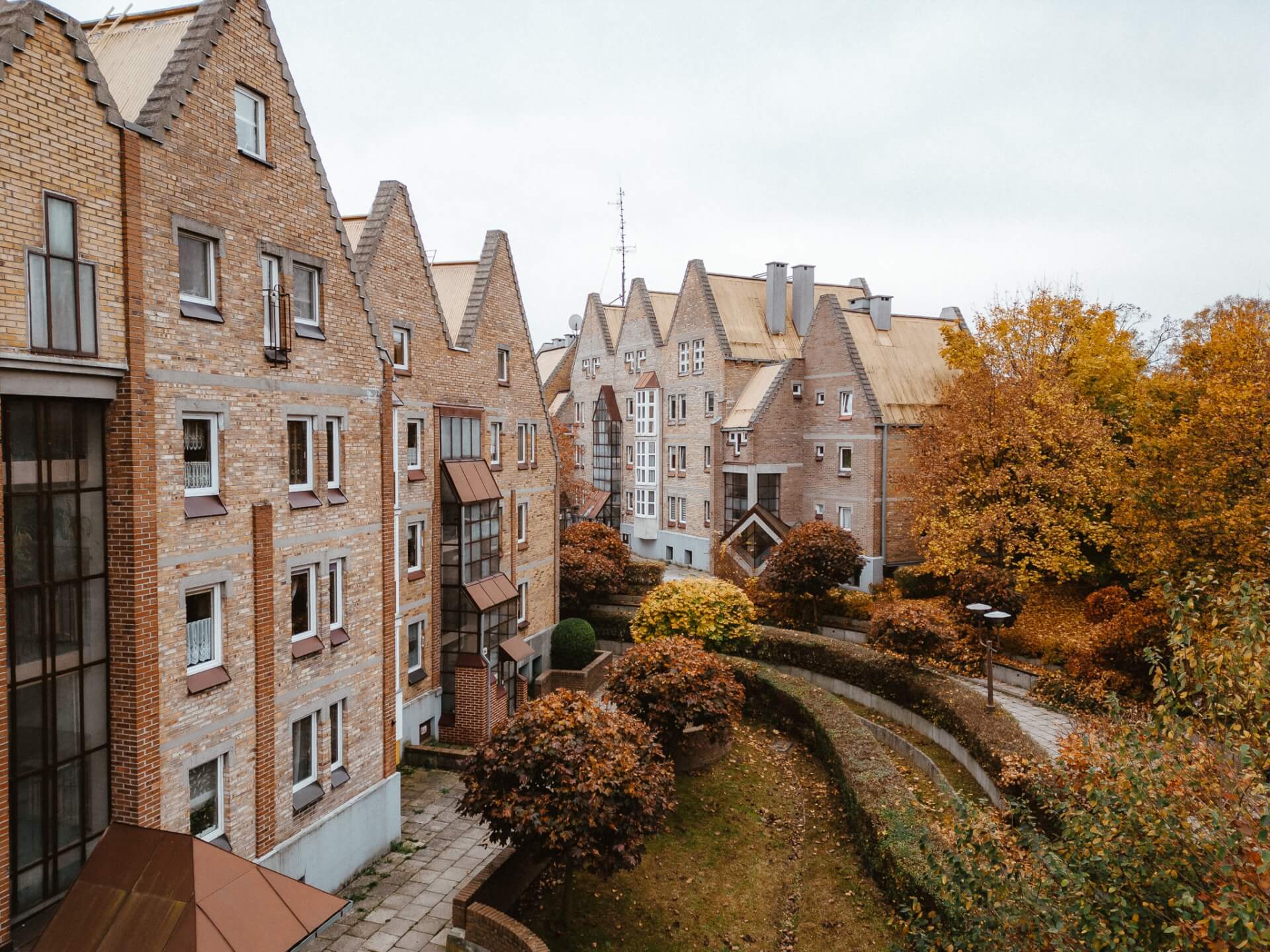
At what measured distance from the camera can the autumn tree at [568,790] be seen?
13.4 metres

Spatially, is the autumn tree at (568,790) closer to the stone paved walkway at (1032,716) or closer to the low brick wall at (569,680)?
the stone paved walkway at (1032,716)

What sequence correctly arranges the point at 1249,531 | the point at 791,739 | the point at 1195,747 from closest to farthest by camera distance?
the point at 1195,747
the point at 1249,531
the point at 791,739

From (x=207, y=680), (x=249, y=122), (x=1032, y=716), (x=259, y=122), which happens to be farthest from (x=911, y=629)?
(x=249, y=122)

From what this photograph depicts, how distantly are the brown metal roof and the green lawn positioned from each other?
5.06 m

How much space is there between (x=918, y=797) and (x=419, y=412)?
1591 centimetres

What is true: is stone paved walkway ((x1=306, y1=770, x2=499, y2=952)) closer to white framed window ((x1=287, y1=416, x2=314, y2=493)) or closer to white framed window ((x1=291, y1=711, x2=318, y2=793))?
white framed window ((x1=291, y1=711, x2=318, y2=793))

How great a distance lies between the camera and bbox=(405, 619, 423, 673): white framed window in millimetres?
22938

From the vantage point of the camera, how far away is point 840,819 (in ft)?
62.2

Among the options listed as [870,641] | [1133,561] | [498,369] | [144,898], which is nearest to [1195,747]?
[144,898]

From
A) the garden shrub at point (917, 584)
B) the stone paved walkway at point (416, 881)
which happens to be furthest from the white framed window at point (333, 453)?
the garden shrub at point (917, 584)

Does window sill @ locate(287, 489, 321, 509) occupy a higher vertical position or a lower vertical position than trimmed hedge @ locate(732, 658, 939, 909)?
higher

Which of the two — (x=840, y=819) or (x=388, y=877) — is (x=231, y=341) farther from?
(x=840, y=819)

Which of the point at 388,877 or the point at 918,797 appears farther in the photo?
the point at 918,797

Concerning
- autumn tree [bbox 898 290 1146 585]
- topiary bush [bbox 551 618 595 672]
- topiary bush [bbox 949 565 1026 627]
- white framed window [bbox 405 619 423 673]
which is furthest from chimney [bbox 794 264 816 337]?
white framed window [bbox 405 619 423 673]
